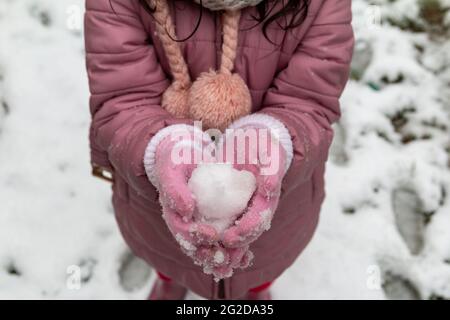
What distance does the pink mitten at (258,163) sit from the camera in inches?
26.8

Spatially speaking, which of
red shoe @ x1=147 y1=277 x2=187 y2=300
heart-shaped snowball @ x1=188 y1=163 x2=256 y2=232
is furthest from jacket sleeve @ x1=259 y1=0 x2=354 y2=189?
red shoe @ x1=147 y1=277 x2=187 y2=300

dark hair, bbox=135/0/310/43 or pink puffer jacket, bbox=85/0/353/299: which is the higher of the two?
dark hair, bbox=135/0/310/43

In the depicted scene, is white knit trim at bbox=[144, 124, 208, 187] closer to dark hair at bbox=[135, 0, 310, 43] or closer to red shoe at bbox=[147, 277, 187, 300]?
dark hair at bbox=[135, 0, 310, 43]

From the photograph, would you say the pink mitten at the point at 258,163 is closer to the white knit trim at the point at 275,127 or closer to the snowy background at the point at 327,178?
the white knit trim at the point at 275,127

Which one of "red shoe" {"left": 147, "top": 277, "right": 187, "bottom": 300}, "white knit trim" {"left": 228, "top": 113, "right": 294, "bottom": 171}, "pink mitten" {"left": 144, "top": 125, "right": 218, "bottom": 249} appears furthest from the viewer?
"red shoe" {"left": 147, "top": 277, "right": 187, "bottom": 300}

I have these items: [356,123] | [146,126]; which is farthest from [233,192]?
[356,123]

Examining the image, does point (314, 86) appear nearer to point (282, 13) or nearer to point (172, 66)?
point (282, 13)

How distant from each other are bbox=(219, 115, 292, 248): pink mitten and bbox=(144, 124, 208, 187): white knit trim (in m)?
0.05

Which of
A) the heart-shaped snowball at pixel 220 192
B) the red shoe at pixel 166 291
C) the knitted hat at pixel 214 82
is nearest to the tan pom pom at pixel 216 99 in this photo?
the knitted hat at pixel 214 82

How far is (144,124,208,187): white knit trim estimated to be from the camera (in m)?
0.76

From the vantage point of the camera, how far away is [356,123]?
5.26 feet

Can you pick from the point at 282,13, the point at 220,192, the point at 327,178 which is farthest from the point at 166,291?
the point at 282,13

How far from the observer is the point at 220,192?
27.3 inches

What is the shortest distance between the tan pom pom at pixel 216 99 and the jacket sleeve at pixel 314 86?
0.06m
